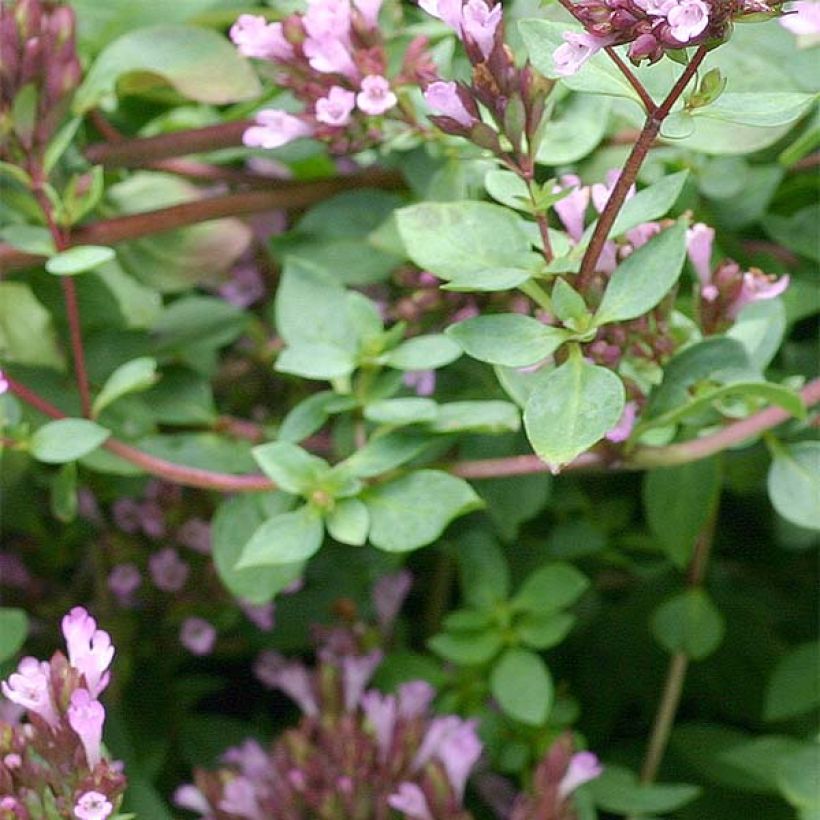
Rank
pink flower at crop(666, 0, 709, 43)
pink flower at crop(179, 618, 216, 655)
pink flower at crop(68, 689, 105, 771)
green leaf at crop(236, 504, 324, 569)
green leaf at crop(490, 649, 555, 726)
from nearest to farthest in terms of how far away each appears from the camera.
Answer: pink flower at crop(666, 0, 709, 43) < pink flower at crop(68, 689, 105, 771) < green leaf at crop(236, 504, 324, 569) < green leaf at crop(490, 649, 555, 726) < pink flower at crop(179, 618, 216, 655)

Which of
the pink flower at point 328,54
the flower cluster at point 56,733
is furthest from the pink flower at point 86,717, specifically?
the pink flower at point 328,54

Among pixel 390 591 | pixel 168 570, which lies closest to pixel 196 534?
pixel 168 570

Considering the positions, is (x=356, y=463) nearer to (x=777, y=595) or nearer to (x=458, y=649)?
(x=458, y=649)

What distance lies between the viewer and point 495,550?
0.94 meters

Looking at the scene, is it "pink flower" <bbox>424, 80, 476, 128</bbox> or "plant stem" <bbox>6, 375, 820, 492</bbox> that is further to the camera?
"plant stem" <bbox>6, 375, 820, 492</bbox>

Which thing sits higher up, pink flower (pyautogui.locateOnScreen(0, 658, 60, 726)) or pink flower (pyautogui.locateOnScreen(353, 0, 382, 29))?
pink flower (pyautogui.locateOnScreen(353, 0, 382, 29))

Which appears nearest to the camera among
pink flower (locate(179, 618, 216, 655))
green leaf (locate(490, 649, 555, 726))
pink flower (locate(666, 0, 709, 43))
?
pink flower (locate(666, 0, 709, 43))

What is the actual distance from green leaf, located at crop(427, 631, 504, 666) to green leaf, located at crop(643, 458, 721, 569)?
0.12 metres

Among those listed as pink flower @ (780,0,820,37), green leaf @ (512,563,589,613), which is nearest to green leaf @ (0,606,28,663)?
green leaf @ (512,563,589,613)

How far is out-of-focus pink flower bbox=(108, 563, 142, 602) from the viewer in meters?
1.01

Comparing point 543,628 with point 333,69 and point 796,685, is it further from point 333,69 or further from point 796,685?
point 333,69

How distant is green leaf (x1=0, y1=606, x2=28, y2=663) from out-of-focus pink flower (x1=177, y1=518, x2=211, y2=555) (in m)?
0.22

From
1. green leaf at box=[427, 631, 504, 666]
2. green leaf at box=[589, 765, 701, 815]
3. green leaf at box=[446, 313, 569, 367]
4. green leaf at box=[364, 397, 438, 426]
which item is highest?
green leaf at box=[446, 313, 569, 367]

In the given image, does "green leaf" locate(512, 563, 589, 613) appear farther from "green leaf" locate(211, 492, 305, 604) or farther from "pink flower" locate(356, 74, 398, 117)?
"pink flower" locate(356, 74, 398, 117)
